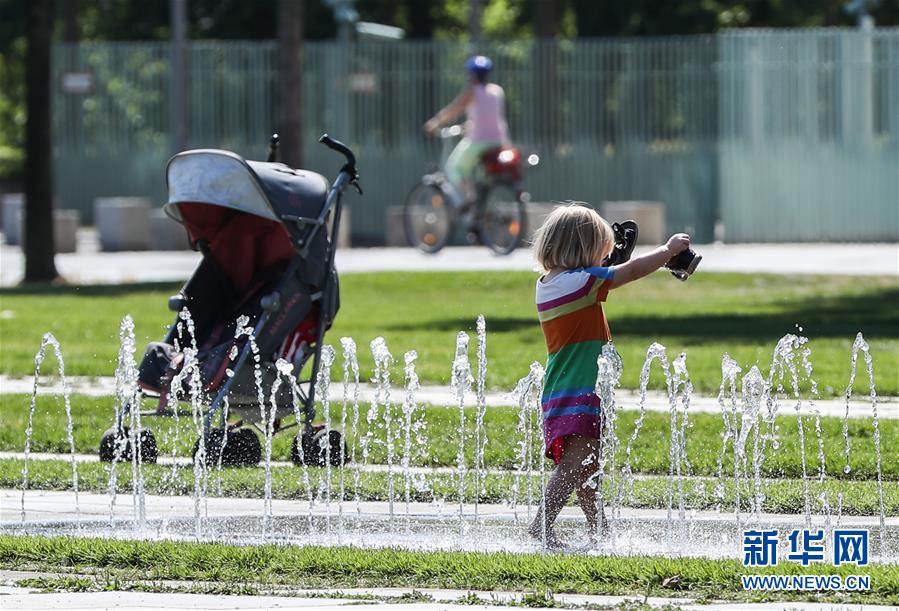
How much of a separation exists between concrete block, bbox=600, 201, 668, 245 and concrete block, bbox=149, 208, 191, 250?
576 centimetres

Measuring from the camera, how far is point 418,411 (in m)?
10.2

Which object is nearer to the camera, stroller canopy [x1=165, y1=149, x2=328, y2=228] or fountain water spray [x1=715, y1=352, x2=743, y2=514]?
fountain water spray [x1=715, y1=352, x2=743, y2=514]

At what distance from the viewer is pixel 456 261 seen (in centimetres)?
2105

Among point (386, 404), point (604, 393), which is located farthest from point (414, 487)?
point (604, 393)

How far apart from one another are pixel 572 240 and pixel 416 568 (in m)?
1.45

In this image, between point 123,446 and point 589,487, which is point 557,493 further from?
point 123,446

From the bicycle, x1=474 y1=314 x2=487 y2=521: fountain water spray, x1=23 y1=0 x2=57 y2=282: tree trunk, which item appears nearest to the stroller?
x1=474 y1=314 x2=487 y2=521: fountain water spray

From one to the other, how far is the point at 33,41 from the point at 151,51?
708 cm

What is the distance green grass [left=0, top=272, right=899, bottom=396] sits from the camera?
40.3 feet

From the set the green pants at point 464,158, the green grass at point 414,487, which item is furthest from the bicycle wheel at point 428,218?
the green grass at point 414,487

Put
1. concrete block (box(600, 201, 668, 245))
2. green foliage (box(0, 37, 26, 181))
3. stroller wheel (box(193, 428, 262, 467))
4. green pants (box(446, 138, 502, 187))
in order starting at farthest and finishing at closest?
green foliage (box(0, 37, 26, 181)) < concrete block (box(600, 201, 668, 245)) < green pants (box(446, 138, 502, 187)) < stroller wheel (box(193, 428, 262, 467))

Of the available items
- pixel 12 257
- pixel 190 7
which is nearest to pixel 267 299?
pixel 12 257

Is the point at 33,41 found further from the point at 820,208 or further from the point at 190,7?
the point at 190,7

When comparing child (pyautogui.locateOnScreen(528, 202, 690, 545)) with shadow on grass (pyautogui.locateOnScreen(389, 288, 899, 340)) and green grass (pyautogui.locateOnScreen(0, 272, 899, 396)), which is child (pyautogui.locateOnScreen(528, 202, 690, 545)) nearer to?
green grass (pyautogui.locateOnScreen(0, 272, 899, 396))
